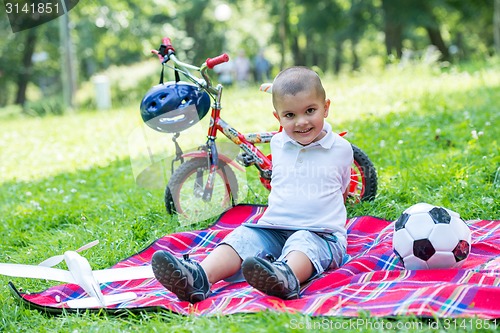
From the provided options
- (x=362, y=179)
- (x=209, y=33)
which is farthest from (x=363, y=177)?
(x=209, y=33)

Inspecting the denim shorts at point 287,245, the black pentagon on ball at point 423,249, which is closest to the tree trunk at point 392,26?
the denim shorts at point 287,245

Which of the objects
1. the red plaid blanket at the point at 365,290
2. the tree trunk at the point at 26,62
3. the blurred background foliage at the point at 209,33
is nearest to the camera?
the red plaid blanket at the point at 365,290

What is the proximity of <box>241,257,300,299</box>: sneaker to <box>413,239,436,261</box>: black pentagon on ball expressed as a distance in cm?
60

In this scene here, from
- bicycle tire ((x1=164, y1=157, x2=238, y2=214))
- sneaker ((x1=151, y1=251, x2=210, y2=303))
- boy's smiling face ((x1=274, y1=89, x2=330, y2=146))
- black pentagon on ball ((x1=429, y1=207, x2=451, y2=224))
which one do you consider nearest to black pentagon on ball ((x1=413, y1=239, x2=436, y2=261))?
black pentagon on ball ((x1=429, y1=207, x2=451, y2=224))

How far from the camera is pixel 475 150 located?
15.6 ft

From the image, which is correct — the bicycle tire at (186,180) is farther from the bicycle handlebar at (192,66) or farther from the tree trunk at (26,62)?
the tree trunk at (26,62)

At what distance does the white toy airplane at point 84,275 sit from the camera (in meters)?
2.81

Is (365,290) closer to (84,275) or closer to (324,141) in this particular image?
(324,141)

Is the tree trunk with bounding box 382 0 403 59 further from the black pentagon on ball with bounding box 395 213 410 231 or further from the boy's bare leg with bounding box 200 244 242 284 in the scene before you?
the boy's bare leg with bounding box 200 244 242 284

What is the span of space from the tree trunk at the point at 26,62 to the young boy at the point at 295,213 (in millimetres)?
21104

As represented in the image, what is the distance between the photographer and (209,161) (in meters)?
3.96

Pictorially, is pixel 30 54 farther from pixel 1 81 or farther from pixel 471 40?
pixel 471 40

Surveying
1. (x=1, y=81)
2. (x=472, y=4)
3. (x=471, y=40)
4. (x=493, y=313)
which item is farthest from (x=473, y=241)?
(x=471, y=40)

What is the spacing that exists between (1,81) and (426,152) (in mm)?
24102
